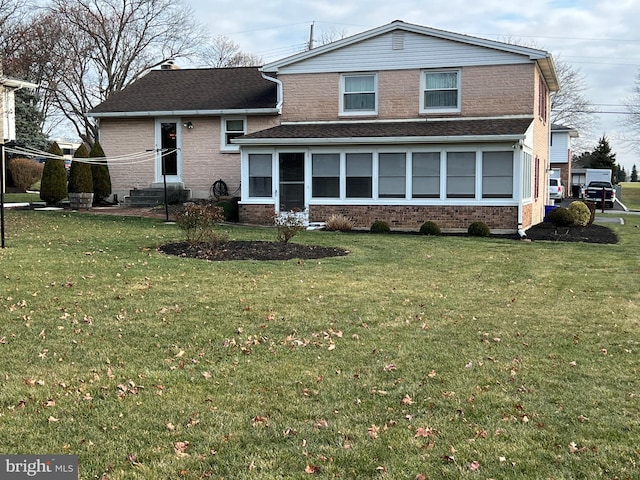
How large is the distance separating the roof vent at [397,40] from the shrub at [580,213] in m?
7.42

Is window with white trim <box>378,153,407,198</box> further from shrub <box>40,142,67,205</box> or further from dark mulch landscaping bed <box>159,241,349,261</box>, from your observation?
shrub <box>40,142,67,205</box>

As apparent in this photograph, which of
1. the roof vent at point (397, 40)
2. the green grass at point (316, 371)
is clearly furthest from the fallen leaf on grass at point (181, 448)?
the roof vent at point (397, 40)

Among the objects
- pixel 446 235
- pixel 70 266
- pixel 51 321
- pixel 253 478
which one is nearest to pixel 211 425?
pixel 253 478

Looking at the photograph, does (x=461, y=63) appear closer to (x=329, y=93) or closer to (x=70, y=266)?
(x=329, y=93)

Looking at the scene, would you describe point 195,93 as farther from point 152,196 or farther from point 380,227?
point 380,227

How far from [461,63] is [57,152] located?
14303 millimetres

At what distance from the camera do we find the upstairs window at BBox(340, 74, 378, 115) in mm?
20750

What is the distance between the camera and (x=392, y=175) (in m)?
19.1

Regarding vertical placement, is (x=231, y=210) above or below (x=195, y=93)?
below

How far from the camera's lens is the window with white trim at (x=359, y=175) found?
1925 centimetres

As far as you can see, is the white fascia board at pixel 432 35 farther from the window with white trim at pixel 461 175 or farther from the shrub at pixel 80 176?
the shrub at pixel 80 176

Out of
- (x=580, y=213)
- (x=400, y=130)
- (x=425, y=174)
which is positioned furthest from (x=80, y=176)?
(x=580, y=213)

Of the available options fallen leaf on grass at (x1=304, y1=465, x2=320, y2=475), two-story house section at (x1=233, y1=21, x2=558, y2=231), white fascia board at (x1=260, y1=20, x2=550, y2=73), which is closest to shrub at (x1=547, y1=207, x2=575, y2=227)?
two-story house section at (x1=233, y1=21, x2=558, y2=231)

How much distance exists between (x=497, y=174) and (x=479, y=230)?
6.02 ft
